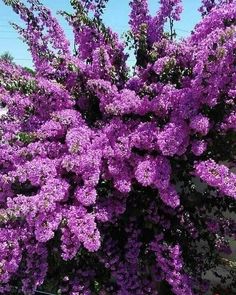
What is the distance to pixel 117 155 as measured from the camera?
3.79m

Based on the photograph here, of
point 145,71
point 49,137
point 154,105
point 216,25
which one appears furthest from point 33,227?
point 216,25

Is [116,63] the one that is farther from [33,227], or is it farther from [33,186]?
[33,227]

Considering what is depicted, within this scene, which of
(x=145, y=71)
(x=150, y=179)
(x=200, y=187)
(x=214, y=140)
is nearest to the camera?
(x=150, y=179)

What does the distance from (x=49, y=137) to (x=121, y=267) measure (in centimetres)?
118

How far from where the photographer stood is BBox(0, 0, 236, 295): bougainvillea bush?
3.68 metres

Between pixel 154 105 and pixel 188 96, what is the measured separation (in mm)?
289

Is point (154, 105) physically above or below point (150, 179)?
above

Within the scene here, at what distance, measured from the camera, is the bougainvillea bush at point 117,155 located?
3680mm

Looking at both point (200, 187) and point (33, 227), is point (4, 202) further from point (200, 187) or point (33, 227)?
point (200, 187)

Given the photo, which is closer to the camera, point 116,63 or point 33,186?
point 33,186

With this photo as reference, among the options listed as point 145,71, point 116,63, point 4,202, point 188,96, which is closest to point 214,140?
point 188,96

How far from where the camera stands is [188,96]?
3.71 metres

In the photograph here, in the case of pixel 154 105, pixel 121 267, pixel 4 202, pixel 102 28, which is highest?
pixel 102 28

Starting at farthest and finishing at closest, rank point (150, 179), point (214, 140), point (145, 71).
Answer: point (145, 71), point (214, 140), point (150, 179)
